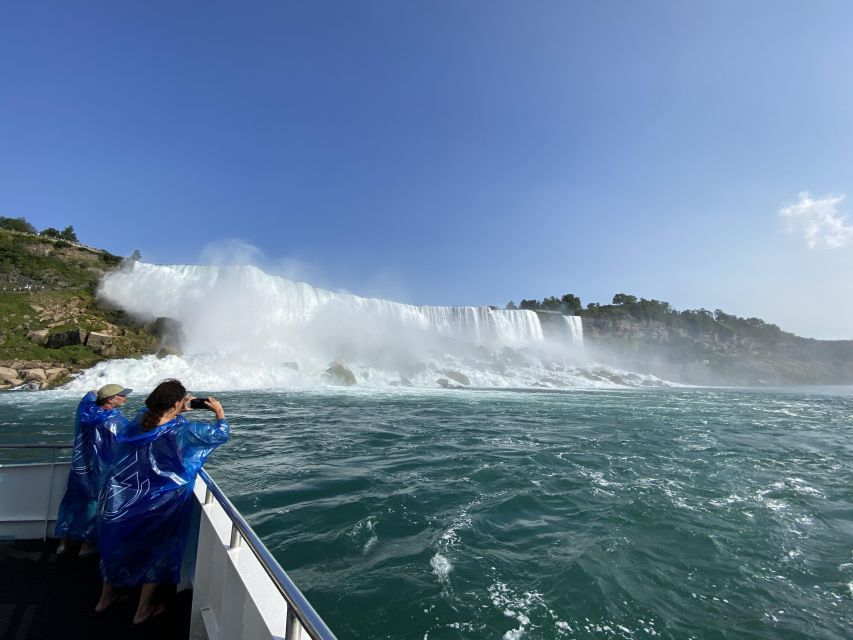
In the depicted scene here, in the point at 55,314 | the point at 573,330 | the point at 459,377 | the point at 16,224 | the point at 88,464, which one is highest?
the point at 16,224

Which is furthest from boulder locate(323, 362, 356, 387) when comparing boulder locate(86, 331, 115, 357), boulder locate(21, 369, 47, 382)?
boulder locate(21, 369, 47, 382)

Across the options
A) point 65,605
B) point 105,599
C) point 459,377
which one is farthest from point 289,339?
point 105,599

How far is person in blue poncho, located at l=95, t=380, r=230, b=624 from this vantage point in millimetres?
2387

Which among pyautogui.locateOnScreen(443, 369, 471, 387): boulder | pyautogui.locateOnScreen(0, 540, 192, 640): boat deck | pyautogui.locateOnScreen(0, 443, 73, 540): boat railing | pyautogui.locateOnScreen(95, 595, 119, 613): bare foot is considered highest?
pyautogui.locateOnScreen(0, 443, 73, 540): boat railing

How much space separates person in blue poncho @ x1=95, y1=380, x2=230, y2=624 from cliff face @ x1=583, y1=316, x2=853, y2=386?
2493 inches

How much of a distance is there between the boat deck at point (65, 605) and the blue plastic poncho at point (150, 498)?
28 centimetres

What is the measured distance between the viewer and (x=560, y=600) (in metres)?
3.41

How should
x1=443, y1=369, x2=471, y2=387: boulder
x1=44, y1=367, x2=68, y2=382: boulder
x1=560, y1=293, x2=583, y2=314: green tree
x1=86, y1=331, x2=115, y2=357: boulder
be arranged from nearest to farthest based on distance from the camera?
x1=44, y1=367, x2=68, y2=382: boulder → x1=86, y1=331, x2=115, y2=357: boulder → x1=443, y1=369, x2=471, y2=387: boulder → x1=560, y1=293, x2=583, y2=314: green tree

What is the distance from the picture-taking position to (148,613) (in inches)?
100

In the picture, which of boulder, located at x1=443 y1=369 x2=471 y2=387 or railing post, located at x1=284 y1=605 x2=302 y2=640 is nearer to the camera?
railing post, located at x1=284 y1=605 x2=302 y2=640

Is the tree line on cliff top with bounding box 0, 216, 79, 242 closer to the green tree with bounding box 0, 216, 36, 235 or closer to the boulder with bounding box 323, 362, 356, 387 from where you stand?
the green tree with bounding box 0, 216, 36, 235

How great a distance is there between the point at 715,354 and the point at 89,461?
8748 centimetres

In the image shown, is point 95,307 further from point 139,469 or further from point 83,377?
point 139,469

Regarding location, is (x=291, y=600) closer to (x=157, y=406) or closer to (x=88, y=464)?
(x=157, y=406)
